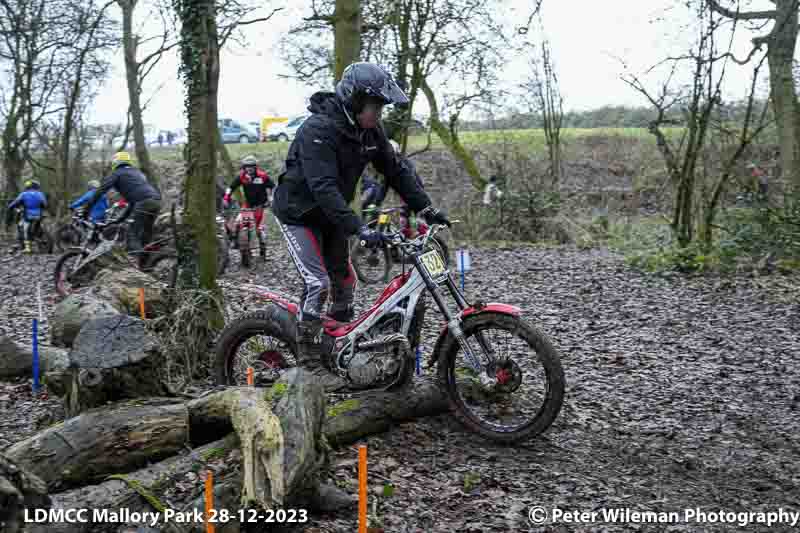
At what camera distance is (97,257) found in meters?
9.50

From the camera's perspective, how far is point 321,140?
4.89 m

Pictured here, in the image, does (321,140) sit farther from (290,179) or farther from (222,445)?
(222,445)

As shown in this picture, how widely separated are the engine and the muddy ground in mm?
368

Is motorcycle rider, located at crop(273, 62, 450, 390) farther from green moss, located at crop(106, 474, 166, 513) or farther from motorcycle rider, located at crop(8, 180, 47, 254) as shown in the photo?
motorcycle rider, located at crop(8, 180, 47, 254)

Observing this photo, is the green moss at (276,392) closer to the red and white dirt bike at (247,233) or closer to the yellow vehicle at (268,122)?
the red and white dirt bike at (247,233)

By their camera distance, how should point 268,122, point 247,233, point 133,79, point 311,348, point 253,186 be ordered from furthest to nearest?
point 268,122, point 133,79, point 253,186, point 247,233, point 311,348

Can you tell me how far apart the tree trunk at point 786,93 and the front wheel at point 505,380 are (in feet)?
34.9

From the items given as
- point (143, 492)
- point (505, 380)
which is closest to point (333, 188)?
point (505, 380)

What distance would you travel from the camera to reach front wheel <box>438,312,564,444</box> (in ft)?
15.5

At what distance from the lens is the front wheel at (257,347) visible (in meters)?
5.29

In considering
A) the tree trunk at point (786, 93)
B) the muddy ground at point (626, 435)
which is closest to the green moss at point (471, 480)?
the muddy ground at point (626, 435)

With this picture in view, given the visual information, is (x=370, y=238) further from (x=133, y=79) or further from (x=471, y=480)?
(x=133, y=79)

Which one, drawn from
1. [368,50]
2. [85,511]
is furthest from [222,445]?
[368,50]

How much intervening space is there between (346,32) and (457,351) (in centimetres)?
777
